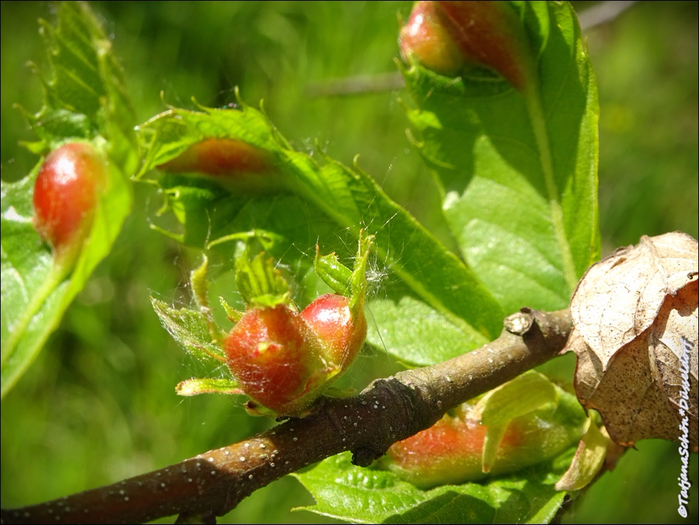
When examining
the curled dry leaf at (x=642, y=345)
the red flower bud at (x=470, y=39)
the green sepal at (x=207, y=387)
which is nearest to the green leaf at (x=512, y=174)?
the red flower bud at (x=470, y=39)

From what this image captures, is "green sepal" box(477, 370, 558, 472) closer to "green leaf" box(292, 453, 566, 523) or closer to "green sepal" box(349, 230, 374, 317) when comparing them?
"green leaf" box(292, 453, 566, 523)

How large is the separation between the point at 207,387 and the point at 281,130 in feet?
7.09

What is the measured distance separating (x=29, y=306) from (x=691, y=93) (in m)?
3.29

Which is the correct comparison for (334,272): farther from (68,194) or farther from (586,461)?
(586,461)

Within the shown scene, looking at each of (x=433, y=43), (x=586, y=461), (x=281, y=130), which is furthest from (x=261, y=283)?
(x=281, y=130)

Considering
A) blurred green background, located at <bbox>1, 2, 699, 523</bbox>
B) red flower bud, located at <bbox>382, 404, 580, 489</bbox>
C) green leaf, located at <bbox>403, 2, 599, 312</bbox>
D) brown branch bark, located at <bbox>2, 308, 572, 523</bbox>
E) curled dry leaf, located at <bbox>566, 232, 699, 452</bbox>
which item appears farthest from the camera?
blurred green background, located at <bbox>1, 2, 699, 523</bbox>

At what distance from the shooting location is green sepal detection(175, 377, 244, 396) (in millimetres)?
701

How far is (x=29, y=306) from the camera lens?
30.1 inches

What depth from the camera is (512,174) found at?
3.70 feet

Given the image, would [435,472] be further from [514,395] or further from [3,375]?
[3,375]

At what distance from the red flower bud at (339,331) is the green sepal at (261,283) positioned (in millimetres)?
46

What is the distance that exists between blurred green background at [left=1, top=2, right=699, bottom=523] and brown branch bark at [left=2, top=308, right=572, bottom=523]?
1221 mm

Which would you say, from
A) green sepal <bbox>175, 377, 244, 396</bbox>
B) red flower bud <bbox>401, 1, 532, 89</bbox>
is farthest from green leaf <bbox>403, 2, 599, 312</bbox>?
green sepal <bbox>175, 377, 244, 396</bbox>

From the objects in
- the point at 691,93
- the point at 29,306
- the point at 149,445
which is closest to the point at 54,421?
the point at 149,445
